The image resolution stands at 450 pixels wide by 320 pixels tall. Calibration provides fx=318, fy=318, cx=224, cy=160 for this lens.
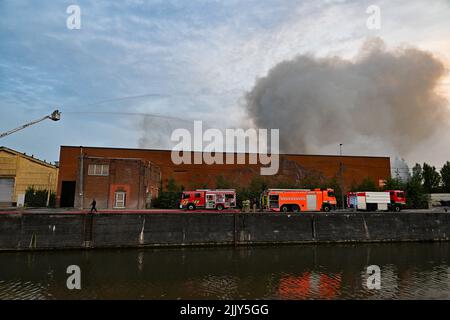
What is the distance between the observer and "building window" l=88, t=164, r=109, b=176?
43.5m

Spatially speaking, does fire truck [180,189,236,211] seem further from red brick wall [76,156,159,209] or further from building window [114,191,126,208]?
building window [114,191,126,208]

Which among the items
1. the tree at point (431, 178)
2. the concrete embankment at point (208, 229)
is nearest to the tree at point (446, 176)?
the tree at point (431, 178)

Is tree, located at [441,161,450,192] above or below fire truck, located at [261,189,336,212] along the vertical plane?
above

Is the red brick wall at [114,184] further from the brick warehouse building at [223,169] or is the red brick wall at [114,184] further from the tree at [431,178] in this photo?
the tree at [431,178]

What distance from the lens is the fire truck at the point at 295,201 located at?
38125 mm

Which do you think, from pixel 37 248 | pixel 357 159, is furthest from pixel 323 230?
pixel 357 159

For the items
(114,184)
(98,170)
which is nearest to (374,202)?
(114,184)

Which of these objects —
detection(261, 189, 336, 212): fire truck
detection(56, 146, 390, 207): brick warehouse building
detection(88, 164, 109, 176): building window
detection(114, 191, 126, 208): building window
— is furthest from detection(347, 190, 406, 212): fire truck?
detection(88, 164, 109, 176): building window

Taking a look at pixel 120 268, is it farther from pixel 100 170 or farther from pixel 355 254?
pixel 100 170

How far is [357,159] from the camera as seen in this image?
67875 millimetres

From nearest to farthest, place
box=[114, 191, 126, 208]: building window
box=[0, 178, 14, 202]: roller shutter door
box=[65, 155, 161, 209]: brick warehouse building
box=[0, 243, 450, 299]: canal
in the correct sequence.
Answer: box=[0, 243, 450, 299]: canal, box=[65, 155, 161, 209]: brick warehouse building, box=[114, 191, 126, 208]: building window, box=[0, 178, 14, 202]: roller shutter door

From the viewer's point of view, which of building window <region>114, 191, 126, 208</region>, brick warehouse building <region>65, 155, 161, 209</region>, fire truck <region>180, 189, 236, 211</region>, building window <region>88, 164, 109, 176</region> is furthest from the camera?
building window <region>114, 191, 126, 208</region>

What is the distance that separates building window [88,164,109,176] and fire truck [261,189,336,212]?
22.3 meters
